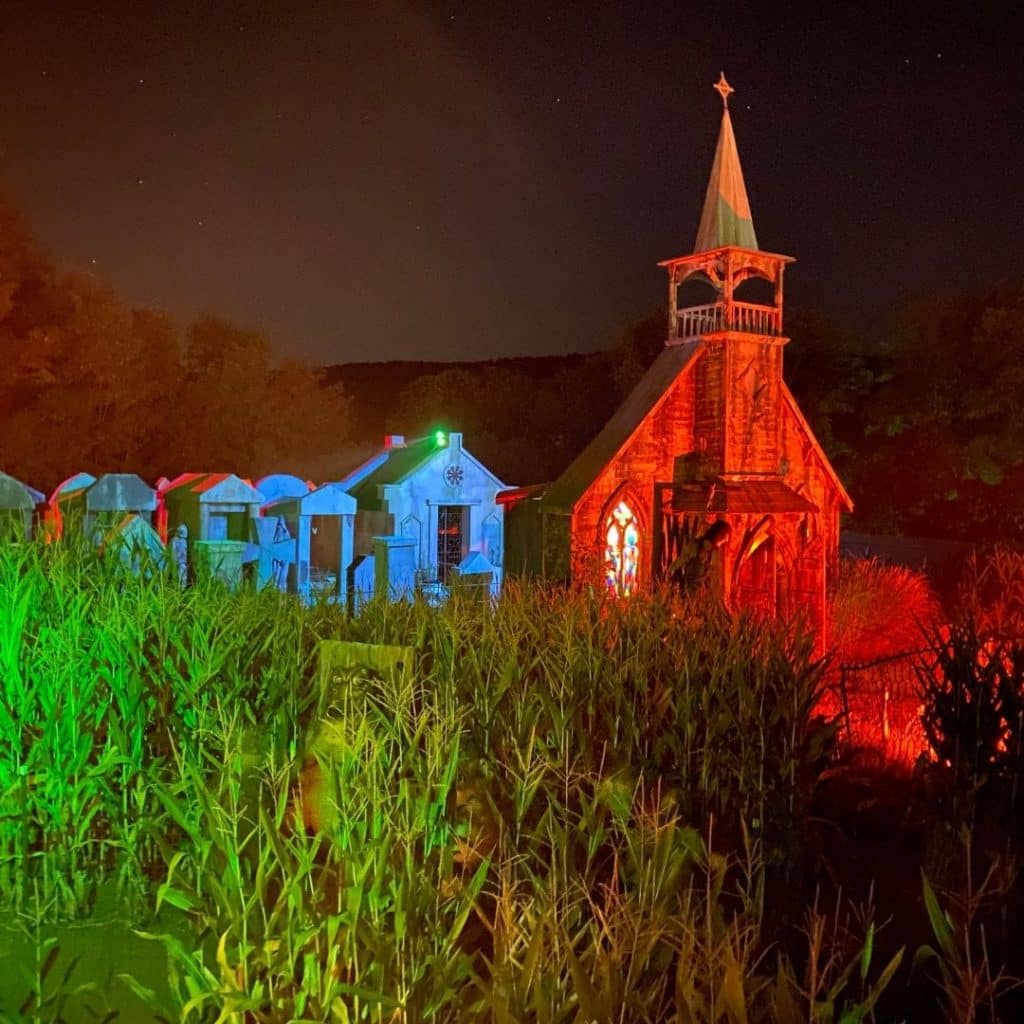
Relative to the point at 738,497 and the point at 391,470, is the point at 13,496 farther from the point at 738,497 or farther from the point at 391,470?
the point at 738,497

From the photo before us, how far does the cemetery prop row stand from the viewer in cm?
1442

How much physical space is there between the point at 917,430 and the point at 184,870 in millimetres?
30554

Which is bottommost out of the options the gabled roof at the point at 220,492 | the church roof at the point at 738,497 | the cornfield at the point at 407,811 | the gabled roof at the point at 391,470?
the cornfield at the point at 407,811

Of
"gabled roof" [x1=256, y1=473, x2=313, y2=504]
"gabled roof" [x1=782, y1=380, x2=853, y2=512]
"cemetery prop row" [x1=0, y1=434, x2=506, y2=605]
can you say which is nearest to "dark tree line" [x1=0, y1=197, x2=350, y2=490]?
"cemetery prop row" [x1=0, y1=434, x2=506, y2=605]

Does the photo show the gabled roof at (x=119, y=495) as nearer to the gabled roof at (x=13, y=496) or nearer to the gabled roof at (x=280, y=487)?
the gabled roof at (x=13, y=496)

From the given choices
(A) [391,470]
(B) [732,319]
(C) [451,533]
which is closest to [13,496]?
A: (A) [391,470]

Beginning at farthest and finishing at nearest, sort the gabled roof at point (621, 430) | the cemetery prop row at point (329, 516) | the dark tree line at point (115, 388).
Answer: the dark tree line at point (115, 388), the gabled roof at point (621, 430), the cemetery prop row at point (329, 516)

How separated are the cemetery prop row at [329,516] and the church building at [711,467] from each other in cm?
140

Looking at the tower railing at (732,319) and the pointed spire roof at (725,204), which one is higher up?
the pointed spire roof at (725,204)

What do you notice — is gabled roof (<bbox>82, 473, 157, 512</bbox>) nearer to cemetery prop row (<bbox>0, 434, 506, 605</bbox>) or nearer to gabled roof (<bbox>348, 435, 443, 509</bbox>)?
cemetery prop row (<bbox>0, 434, 506, 605</bbox>)

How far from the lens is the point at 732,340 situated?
19609mm

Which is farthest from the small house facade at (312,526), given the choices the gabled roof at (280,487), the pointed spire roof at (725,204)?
the pointed spire roof at (725,204)

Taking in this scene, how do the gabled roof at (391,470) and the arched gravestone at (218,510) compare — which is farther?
the gabled roof at (391,470)

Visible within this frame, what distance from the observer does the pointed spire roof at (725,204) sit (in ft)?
66.8
